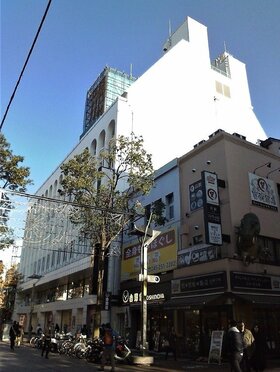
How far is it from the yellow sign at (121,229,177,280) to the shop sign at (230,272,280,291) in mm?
4860

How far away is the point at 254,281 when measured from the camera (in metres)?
19.0

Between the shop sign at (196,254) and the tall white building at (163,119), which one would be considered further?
the tall white building at (163,119)

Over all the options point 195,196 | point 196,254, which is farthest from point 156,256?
point 195,196

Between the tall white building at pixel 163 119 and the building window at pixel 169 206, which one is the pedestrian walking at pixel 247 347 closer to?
the building window at pixel 169 206

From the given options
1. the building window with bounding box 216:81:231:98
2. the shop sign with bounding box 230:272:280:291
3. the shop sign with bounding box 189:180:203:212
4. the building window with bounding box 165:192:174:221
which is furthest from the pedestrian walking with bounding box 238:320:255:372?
the building window with bounding box 216:81:231:98

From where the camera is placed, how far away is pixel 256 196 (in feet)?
72.5

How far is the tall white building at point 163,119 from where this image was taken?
35.0 m

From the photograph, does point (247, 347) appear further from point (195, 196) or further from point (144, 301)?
point (195, 196)

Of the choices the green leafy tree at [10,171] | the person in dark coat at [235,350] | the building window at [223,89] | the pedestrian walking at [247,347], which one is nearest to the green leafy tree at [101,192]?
the green leafy tree at [10,171]

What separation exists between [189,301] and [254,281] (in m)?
3.44

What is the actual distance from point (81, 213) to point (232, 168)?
9.27 meters

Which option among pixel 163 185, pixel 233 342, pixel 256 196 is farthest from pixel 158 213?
pixel 233 342

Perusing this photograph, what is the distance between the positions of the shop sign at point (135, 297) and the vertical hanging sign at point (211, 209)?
5.90 meters

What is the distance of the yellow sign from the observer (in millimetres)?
23203
